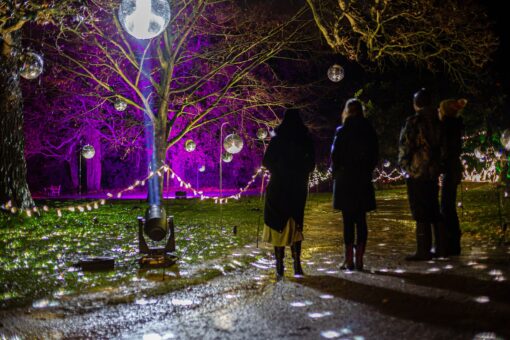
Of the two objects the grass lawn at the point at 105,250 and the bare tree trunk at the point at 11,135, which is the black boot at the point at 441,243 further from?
the bare tree trunk at the point at 11,135

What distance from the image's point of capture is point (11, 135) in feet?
43.1

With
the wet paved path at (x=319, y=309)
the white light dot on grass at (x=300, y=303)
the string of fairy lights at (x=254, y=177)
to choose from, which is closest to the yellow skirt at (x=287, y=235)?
the wet paved path at (x=319, y=309)

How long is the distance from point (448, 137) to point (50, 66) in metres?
17.1

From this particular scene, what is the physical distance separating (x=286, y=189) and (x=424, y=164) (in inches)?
79.0

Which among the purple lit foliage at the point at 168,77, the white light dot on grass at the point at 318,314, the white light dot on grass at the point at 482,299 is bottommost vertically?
the white light dot on grass at the point at 318,314

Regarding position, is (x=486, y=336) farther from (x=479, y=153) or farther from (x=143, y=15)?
(x=479, y=153)

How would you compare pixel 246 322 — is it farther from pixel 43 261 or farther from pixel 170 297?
pixel 43 261

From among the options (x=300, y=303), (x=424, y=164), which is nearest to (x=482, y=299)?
(x=300, y=303)

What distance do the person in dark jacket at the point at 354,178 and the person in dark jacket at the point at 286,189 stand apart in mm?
487

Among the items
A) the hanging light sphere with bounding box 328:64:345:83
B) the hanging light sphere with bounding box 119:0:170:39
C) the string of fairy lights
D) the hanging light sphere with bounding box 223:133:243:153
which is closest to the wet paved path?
the string of fairy lights

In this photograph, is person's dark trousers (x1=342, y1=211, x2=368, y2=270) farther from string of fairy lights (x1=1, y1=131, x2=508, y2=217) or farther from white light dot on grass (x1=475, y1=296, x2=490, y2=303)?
white light dot on grass (x1=475, y1=296, x2=490, y2=303)

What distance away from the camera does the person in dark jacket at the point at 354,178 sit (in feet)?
20.6

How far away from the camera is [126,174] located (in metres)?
41.1

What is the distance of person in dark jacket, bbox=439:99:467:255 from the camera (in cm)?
680
